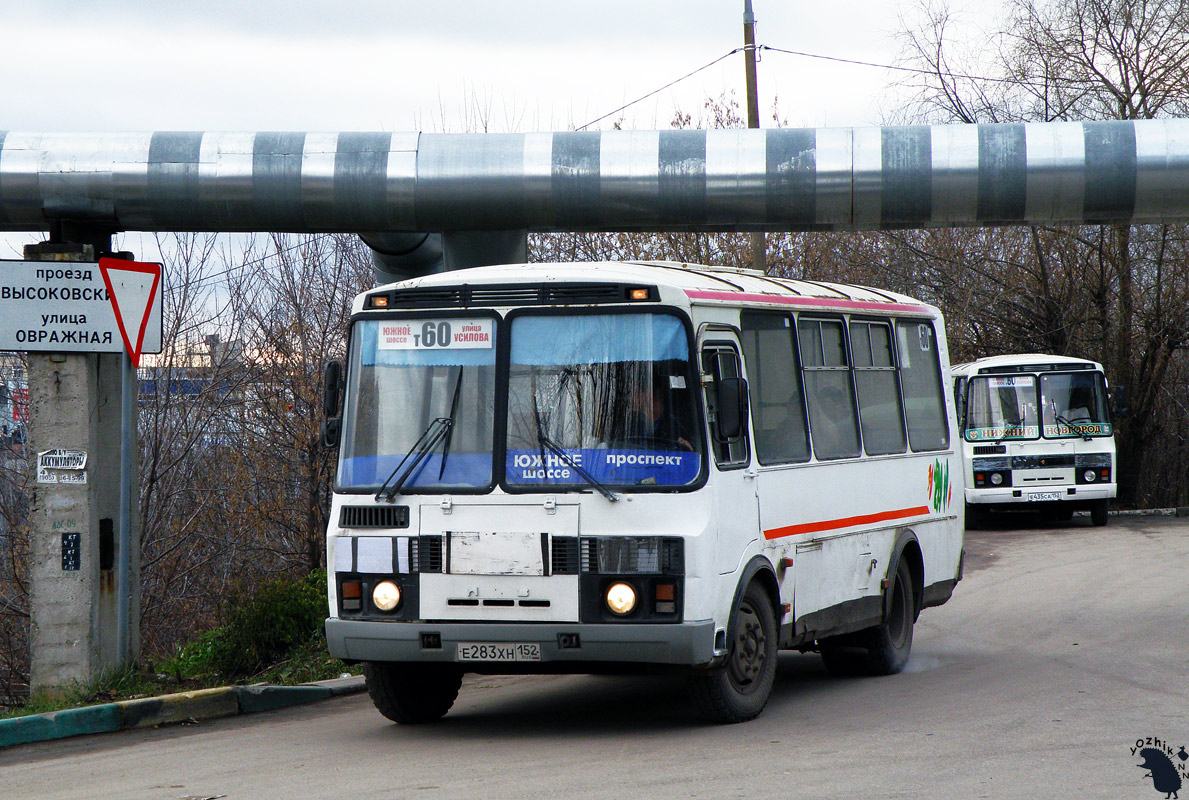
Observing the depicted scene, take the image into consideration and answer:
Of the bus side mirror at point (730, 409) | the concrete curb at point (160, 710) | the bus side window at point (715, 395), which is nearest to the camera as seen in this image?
Answer: the bus side mirror at point (730, 409)

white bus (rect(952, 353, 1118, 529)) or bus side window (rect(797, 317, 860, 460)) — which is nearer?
bus side window (rect(797, 317, 860, 460))

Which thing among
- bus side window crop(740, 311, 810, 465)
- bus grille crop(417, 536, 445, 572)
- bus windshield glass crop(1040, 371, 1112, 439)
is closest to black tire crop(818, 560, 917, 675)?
bus side window crop(740, 311, 810, 465)

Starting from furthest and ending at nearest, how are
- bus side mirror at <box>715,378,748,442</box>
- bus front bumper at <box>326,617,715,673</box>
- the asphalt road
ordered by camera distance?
bus side mirror at <box>715,378,748,442</box>
bus front bumper at <box>326,617,715,673</box>
the asphalt road

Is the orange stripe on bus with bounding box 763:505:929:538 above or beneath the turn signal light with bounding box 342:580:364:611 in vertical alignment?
above

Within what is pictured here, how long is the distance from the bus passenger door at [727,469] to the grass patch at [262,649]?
13.7ft

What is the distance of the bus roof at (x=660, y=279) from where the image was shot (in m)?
8.62

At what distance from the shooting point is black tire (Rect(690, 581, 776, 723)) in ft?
28.5

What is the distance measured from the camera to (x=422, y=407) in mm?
8633

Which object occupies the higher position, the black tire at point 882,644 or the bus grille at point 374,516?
the bus grille at point 374,516

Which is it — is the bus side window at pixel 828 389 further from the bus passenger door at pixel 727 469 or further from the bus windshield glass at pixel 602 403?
the bus windshield glass at pixel 602 403

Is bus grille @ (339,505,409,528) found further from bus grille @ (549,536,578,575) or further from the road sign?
the road sign

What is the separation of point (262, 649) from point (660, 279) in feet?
18.4

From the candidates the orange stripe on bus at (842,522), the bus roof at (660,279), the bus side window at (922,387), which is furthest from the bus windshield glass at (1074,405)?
the bus roof at (660,279)

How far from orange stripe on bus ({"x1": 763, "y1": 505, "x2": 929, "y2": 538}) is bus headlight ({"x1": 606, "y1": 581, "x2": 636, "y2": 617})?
4.37 ft
